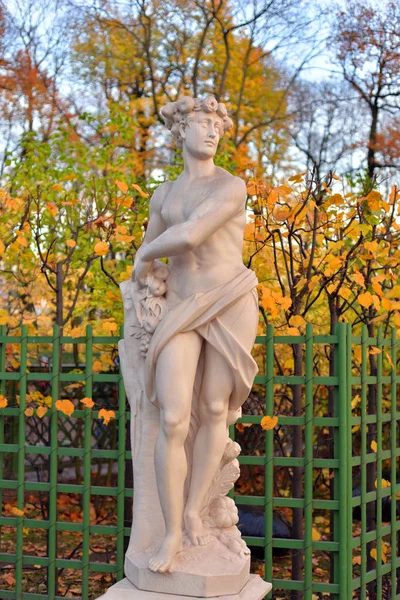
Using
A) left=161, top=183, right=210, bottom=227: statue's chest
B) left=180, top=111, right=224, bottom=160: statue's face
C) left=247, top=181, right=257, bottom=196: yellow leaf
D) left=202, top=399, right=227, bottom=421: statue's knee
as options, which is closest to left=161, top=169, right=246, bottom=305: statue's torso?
left=161, top=183, right=210, bottom=227: statue's chest

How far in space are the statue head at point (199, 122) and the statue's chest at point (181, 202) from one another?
0.17m

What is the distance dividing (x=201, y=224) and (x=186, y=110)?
23.2 inches

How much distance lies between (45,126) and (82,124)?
1141 millimetres

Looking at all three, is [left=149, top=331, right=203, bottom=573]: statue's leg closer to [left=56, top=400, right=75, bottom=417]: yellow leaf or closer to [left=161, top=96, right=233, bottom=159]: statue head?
[left=161, top=96, right=233, bottom=159]: statue head

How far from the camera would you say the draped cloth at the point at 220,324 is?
366cm

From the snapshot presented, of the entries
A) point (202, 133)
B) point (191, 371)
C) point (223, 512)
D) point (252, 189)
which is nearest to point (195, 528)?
point (223, 512)

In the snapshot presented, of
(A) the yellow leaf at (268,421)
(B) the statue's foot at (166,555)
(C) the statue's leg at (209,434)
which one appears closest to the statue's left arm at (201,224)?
(C) the statue's leg at (209,434)

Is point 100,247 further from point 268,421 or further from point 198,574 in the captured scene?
point 198,574

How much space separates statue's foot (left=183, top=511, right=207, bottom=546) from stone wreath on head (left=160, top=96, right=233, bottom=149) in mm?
1787

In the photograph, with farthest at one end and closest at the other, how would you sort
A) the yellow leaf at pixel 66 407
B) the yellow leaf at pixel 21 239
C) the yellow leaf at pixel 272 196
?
1. the yellow leaf at pixel 21 239
2. the yellow leaf at pixel 272 196
3. the yellow leaf at pixel 66 407

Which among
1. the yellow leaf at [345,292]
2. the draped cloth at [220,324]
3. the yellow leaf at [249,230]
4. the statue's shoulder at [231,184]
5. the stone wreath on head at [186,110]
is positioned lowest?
the draped cloth at [220,324]

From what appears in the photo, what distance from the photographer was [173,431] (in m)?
3.61

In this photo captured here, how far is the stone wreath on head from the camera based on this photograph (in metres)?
3.76

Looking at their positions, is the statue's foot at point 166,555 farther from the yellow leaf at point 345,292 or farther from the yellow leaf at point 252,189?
the yellow leaf at point 252,189
